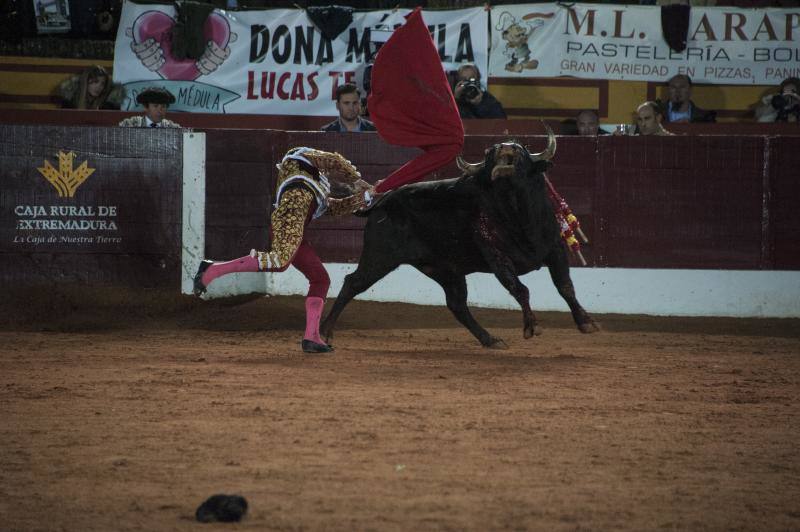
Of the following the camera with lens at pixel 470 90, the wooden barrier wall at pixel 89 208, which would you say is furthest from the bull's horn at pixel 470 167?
the wooden barrier wall at pixel 89 208

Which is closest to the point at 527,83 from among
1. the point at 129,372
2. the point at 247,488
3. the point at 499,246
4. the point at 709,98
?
the point at 709,98

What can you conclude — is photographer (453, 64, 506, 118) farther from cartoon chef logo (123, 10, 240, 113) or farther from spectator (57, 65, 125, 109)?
spectator (57, 65, 125, 109)

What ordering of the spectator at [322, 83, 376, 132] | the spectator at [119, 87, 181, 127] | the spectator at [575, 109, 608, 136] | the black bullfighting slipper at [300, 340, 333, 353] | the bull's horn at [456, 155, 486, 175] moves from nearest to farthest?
the black bullfighting slipper at [300, 340, 333, 353] → the bull's horn at [456, 155, 486, 175] → the spectator at [322, 83, 376, 132] → the spectator at [119, 87, 181, 127] → the spectator at [575, 109, 608, 136]

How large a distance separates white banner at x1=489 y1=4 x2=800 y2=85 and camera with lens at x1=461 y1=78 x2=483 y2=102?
0.70 m

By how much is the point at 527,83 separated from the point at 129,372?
6404mm

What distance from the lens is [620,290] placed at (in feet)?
33.0

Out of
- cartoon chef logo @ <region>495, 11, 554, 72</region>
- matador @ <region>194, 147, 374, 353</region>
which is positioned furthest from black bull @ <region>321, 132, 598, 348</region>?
cartoon chef logo @ <region>495, 11, 554, 72</region>

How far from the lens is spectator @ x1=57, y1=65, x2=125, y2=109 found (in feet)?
35.9

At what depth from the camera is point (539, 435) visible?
188 inches

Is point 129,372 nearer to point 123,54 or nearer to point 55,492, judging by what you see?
point 55,492

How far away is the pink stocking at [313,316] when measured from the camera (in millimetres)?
7184

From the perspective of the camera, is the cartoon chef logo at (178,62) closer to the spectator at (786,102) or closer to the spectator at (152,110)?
the spectator at (152,110)

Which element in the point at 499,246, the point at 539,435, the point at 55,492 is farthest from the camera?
the point at 499,246

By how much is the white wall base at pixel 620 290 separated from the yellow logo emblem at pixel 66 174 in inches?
50.3
